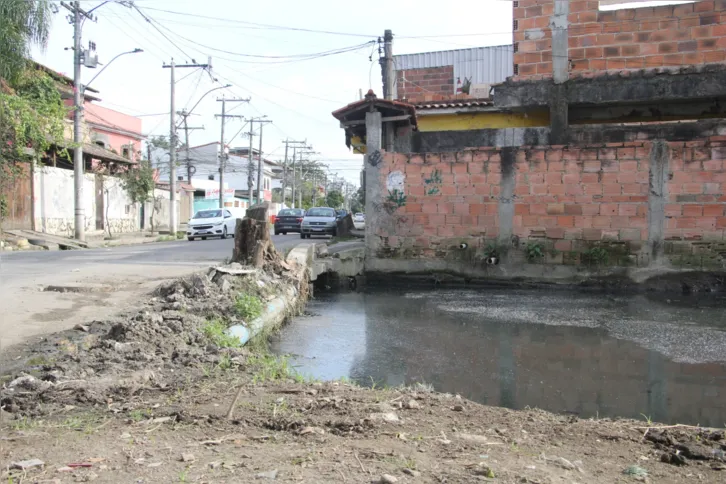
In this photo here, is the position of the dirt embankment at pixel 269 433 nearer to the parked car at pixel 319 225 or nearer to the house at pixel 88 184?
the house at pixel 88 184

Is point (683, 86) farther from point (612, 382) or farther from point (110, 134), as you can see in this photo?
point (110, 134)

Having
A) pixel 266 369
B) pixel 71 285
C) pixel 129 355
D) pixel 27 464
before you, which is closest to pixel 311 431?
pixel 27 464

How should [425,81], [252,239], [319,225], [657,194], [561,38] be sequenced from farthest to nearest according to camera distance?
[319,225] → [425,81] → [561,38] → [657,194] → [252,239]

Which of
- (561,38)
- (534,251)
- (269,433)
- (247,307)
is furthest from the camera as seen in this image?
(561,38)

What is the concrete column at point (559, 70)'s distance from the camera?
13688 millimetres

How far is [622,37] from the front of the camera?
13547 millimetres

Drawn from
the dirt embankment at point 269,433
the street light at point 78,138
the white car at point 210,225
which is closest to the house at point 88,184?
the street light at point 78,138

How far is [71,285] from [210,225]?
1921 cm

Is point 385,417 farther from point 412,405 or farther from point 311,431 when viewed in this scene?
point 311,431

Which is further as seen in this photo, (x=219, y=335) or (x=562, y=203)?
(x=562, y=203)

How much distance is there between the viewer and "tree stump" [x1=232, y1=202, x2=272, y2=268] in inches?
404

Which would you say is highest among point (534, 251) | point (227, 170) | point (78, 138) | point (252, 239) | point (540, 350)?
point (227, 170)

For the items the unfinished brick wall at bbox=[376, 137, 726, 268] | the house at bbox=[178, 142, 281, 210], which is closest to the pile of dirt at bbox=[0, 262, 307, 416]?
the unfinished brick wall at bbox=[376, 137, 726, 268]

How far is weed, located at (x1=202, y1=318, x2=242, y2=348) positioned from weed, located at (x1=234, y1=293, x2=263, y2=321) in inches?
24.7
